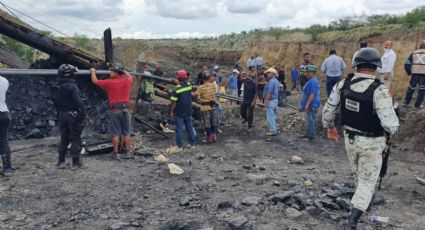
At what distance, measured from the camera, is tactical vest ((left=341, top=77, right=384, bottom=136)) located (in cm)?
462

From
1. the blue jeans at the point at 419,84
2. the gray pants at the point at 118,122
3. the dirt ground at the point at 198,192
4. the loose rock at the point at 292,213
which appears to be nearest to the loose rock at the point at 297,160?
the dirt ground at the point at 198,192

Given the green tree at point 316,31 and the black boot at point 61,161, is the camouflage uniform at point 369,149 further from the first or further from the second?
the green tree at point 316,31

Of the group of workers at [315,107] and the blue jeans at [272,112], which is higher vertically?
the group of workers at [315,107]

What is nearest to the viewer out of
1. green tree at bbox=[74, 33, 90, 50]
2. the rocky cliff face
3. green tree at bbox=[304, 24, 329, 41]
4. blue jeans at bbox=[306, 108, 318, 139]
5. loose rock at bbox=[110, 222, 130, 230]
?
loose rock at bbox=[110, 222, 130, 230]

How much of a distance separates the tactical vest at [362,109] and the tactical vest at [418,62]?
24.1 ft

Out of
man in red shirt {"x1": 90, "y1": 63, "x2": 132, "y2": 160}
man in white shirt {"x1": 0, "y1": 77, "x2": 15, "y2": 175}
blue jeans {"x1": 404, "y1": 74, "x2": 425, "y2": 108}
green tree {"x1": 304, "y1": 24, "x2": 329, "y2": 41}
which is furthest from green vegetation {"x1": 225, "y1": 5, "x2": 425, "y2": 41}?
man in white shirt {"x1": 0, "y1": 77, "x2": 15, "y2": 175}

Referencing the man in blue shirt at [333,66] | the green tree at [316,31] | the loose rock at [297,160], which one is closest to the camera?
the loose rock at [297,160]

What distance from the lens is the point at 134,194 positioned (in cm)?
632

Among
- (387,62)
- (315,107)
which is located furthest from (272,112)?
(387,62)

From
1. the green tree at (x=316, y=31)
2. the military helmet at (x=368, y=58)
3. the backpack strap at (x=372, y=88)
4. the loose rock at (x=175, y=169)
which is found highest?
the green tree at (x=316, y=31)

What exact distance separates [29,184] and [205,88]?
194 inches

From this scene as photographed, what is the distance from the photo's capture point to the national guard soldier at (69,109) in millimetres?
7395

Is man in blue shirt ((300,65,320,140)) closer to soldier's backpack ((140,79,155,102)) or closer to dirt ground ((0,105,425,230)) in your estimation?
dirt ground ((0,105,425,230))

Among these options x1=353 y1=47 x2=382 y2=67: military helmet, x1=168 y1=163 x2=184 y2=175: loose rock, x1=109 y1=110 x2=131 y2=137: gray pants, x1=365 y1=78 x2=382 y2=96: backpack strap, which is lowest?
x1=168 y1=163 x2=184 y2=175: loose rock
